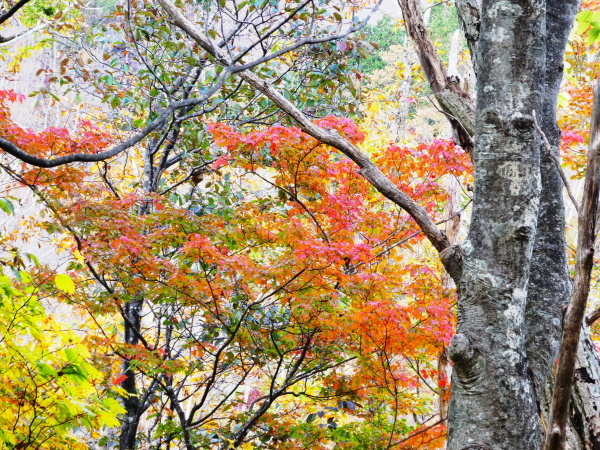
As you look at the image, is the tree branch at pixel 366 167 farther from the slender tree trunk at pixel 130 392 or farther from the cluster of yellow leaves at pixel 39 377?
the slender tree trunk at pixel 130 392

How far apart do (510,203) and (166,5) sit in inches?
87.9

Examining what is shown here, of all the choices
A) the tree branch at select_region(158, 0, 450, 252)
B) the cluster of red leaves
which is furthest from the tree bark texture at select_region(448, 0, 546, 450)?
the cluster of red leaves

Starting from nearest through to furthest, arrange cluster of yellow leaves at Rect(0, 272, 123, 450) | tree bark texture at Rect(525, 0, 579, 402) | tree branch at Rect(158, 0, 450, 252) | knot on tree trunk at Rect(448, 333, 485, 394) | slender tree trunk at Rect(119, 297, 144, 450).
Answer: knot on tree trunk at Rect(448, 333, 485, 394) < tree bark texture at Rect(525, 0, 579, 402) < cluster of yellow leaves at Rect(0, 272, 123, 450) < tree branch at Rect(158, 0, 450, 252) < slender tree trunk at Rect(119, 297, 144, 450)

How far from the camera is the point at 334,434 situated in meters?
3.87

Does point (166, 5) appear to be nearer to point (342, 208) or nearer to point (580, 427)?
point (342, 208)

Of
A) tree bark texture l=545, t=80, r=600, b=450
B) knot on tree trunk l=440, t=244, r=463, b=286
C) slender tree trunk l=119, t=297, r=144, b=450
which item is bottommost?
tree bark texture l=545, t=80, r=600, b=450

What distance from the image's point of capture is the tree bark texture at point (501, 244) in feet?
4.79

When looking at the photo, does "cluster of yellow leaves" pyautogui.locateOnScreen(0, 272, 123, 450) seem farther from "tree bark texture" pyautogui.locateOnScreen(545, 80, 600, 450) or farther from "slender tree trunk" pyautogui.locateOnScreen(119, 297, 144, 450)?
"slender tree trunk" pyautogui.locateOnScreen(119, 297, 144, 450)

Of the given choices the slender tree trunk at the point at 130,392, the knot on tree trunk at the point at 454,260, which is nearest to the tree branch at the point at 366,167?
the knot on tree trunk at the point at 454,260

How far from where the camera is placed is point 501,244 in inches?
61.3

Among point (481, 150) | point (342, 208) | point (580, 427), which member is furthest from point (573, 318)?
point (342, 208)

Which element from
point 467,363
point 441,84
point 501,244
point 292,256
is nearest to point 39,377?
point 292,256

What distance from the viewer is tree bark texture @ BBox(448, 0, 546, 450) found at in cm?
146

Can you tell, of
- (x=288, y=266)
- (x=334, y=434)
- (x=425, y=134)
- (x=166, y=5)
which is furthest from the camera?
(x=425, y=134)
